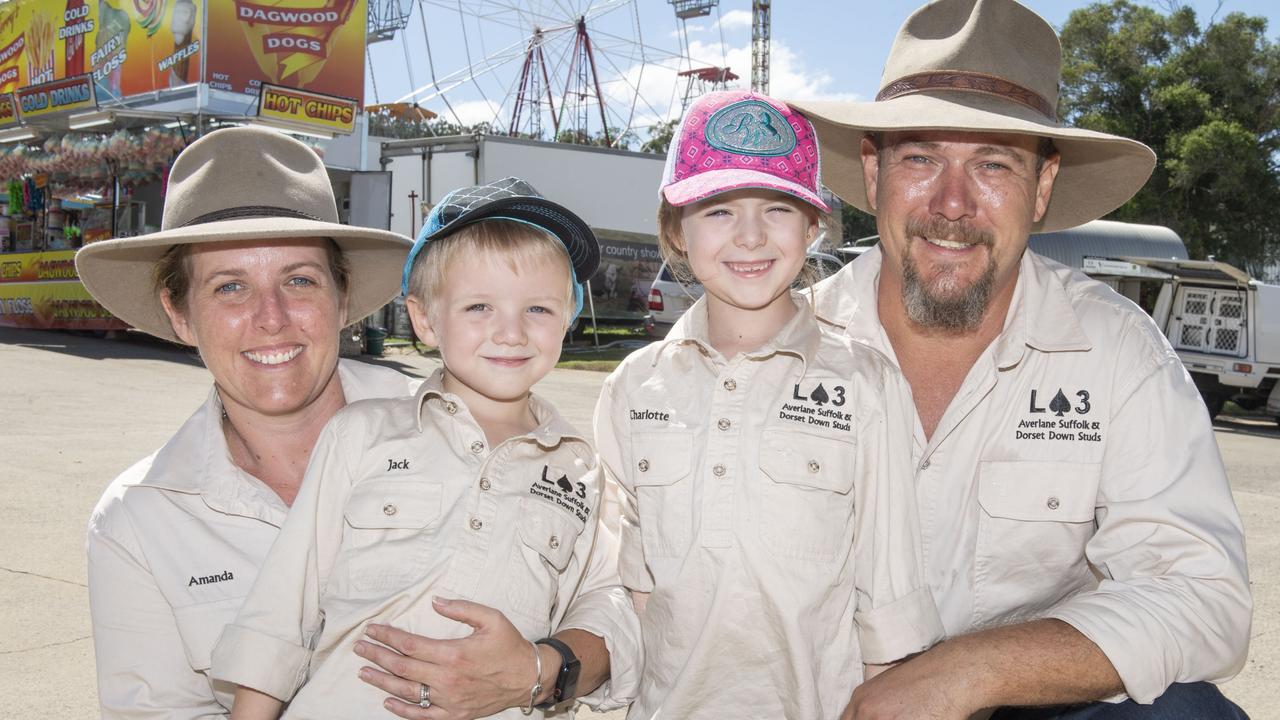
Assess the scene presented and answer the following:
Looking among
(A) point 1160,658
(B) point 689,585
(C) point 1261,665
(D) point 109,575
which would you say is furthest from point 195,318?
(C) point 1261,665

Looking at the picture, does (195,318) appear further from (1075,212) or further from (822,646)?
(1075,212)

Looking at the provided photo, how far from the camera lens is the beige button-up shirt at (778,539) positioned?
2.30 meters

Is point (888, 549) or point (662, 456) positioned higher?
point (662, 456)

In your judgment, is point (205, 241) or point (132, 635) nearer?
point (132, 635)

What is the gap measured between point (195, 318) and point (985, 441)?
1.92 meters

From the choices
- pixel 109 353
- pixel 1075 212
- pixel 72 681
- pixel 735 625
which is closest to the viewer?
pixel 735 625

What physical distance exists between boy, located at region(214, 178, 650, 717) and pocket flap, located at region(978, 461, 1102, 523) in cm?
94

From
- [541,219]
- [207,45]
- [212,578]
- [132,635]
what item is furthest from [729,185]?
[207,45]

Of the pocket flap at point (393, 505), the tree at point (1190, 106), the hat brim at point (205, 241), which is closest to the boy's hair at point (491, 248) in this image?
the hat brim at point (205, 241)

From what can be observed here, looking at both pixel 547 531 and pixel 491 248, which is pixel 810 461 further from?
pixel 491 248

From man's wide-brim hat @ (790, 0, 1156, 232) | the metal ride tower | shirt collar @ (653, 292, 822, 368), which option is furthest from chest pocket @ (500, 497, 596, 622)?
the metal ride tower

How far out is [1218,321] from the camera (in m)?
13.8

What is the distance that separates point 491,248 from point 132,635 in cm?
112

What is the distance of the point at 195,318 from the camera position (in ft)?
8.02
